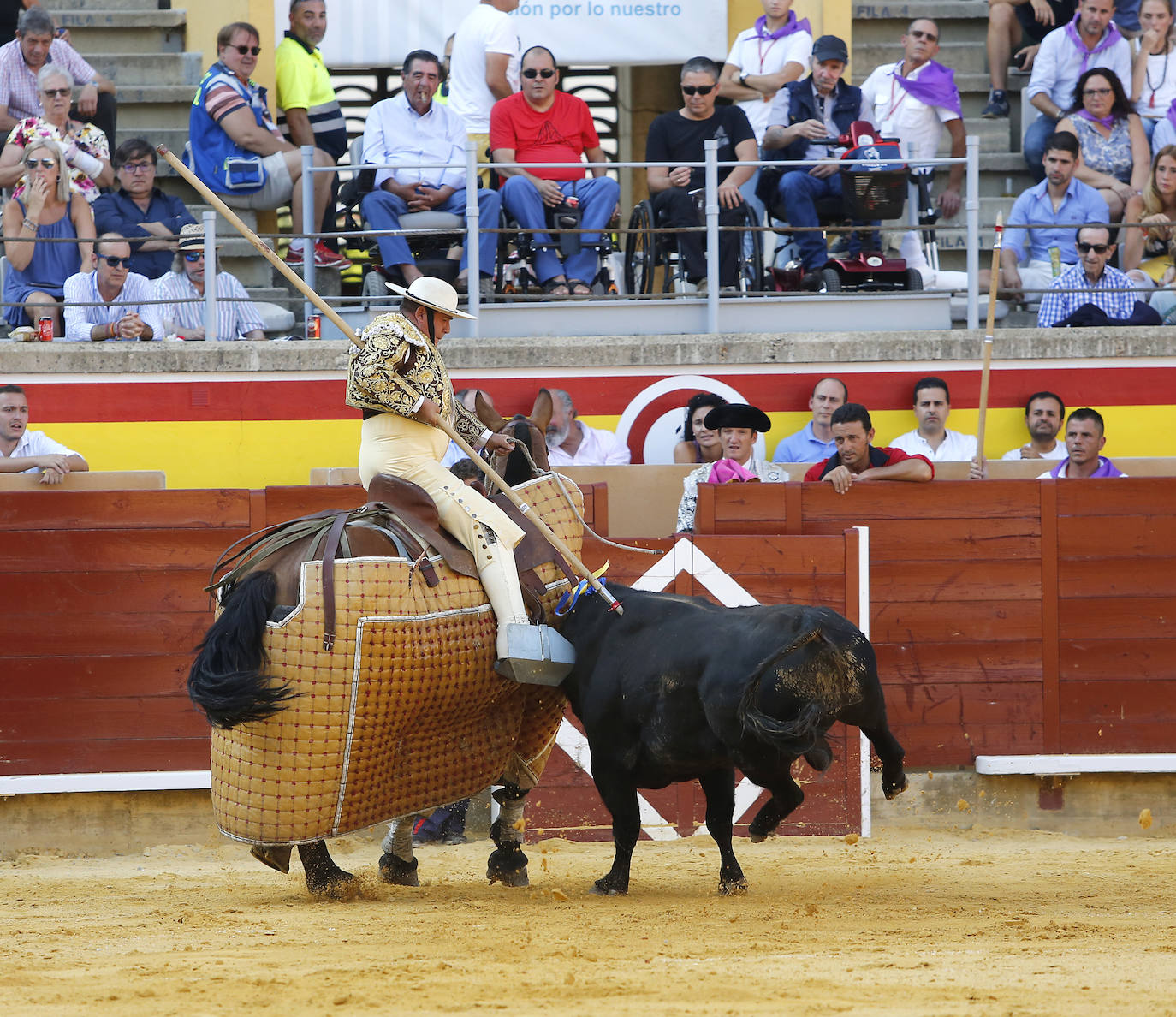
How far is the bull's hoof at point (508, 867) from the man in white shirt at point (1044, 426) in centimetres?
381

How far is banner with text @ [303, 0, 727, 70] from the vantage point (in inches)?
428

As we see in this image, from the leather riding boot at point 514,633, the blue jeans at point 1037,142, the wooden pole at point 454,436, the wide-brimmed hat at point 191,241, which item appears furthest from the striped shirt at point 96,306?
the blue jeans at point 1037,142

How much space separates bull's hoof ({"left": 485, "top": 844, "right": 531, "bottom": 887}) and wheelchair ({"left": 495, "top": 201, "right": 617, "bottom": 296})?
391 cm

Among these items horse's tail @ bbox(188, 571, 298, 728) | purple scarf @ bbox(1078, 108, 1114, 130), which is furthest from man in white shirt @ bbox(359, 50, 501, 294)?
horse's tail @ bbox(188, 571, 298, 728)

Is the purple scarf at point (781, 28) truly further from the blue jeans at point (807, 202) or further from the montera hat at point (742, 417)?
the montera hat at point (742, 417)

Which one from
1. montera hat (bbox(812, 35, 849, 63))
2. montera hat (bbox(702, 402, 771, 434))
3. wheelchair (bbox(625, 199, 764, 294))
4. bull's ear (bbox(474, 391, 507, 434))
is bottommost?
montera hat (bbox(702, 402, 771, 434))

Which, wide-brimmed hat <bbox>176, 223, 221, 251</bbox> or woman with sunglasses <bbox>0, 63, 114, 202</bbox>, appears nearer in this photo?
wide-brimmed hat <bbox>176, 223, 221, 251</bbox>

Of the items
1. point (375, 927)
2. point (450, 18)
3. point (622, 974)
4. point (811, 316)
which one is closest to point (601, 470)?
point (811, 316)

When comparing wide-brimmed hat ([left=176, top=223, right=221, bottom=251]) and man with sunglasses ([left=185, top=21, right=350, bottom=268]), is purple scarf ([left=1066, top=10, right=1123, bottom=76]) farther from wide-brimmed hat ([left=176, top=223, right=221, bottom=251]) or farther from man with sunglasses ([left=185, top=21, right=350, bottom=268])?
wide-brimmed hat ([left=176, top=223, right=221, bottom=251])

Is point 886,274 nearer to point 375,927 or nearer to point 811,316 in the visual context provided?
point 811,316

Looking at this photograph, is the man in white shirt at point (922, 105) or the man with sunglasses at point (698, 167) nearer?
the man with sunglasses at point (698, 167)

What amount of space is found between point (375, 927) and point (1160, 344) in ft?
18.3

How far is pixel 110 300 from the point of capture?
8.73 m

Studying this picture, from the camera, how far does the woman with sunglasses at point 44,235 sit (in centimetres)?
873
